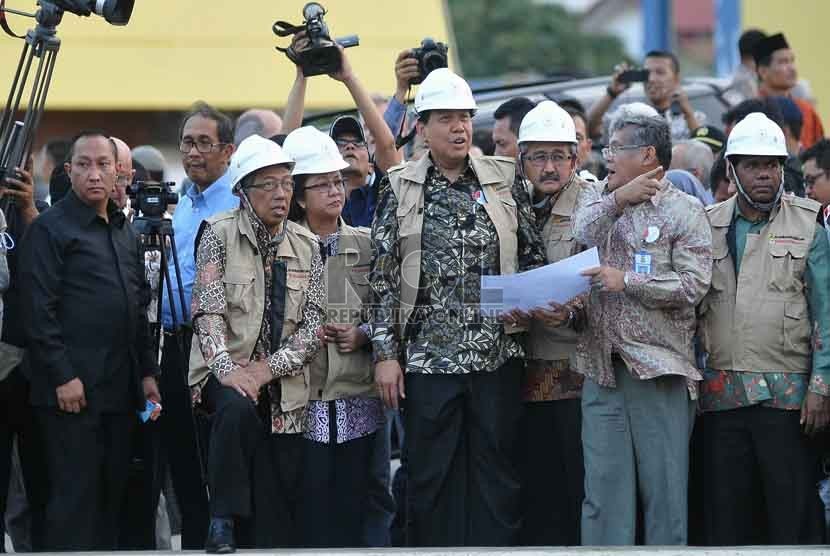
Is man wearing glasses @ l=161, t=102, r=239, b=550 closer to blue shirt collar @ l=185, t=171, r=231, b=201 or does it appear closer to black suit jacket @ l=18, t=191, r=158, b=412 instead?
blue shirt collar @ l=185, t=171, r=231, b=201

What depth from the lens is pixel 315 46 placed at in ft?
23.8

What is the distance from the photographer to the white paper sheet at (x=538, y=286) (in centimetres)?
614

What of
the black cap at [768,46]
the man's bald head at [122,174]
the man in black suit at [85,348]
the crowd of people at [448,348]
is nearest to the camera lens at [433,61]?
the crowd of people at [448,348]

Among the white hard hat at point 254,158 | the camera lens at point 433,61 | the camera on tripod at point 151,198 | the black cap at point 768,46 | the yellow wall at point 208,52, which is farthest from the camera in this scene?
the yellow wall at point 208,52

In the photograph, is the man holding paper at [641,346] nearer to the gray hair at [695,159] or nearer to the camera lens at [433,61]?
the camera lens at [433,61]

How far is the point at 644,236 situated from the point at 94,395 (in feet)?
8.53

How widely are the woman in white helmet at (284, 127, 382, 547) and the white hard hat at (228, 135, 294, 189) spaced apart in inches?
9.2

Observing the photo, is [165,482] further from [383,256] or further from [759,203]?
[759,203]

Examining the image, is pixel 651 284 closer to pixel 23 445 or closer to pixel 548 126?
pixel 548 126

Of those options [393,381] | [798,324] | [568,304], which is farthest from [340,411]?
[798,324]

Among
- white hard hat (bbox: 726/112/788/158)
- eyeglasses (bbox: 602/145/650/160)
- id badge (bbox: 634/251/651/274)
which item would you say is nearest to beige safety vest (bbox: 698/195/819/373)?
white hard hat (bbox: 726/112/788/158)

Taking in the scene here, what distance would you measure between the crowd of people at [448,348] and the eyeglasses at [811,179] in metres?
0.59

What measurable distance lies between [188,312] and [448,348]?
147 cm

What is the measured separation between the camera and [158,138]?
1609 cm
